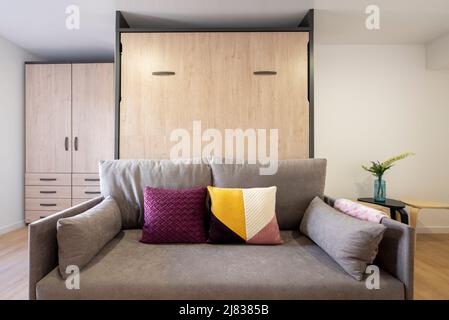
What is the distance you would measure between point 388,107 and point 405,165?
0.75 meters

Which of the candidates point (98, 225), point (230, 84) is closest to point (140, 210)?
point (98, 225)

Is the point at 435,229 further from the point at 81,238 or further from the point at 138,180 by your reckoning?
the point at 81,238

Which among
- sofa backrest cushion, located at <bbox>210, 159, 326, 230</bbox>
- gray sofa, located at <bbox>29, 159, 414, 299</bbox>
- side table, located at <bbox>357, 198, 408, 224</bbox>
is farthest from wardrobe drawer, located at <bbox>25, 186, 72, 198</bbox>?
side table, located at <bbox>357, 198, 408, 224</bbox>

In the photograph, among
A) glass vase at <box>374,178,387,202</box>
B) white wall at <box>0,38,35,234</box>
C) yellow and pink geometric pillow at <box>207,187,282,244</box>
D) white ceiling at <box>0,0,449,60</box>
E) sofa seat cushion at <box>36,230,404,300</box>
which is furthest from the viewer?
white wall at <box>0,38,35,234</box>

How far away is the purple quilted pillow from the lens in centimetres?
147

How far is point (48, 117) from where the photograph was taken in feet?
10.1

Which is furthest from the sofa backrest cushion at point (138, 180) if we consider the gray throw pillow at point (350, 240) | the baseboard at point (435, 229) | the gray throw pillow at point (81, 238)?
the baseboard at point (435, 229)

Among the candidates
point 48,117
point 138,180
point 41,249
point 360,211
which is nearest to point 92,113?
point 48,117

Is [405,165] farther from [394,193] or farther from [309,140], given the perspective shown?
[309,140]

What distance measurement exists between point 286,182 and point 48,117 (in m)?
3.09

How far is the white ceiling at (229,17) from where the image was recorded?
2156mm

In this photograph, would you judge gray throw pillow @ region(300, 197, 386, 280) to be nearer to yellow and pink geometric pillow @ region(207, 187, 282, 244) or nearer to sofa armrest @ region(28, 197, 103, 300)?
yellow and pink geometric pillow @ region(207, 187, 282, 244)

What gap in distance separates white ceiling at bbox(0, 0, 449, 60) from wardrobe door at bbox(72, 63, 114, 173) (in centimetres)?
38

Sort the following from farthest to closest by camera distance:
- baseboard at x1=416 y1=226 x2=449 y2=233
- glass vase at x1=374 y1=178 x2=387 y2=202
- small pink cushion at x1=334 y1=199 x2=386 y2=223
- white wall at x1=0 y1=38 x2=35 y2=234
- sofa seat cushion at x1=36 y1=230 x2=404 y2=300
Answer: baseboard at x1=416 y1=226 x2=449 y2=233 < white wall at x1=0 y1=38 x2=35 y2=234 < glass vase at x1=374 y1=178 x2=387 y2=202 < small pink cushion at x1=334 y1=199 x2=386 y2=223 < sofa seat cushion at x1=36 y1=230 x2=404 y2=300
